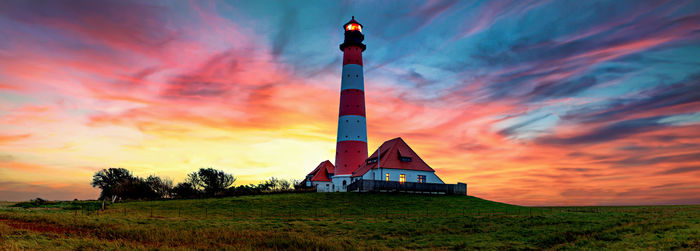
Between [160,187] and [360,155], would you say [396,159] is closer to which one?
[360,155]

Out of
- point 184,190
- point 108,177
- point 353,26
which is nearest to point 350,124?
point 353,26

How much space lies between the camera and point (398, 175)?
55.5 m

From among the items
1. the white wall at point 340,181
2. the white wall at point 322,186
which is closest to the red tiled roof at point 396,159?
the white wall at point 340,181

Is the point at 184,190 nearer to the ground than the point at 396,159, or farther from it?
nearer to the ground

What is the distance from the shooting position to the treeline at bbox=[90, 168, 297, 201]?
217 feet

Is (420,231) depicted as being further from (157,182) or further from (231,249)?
(157,182)

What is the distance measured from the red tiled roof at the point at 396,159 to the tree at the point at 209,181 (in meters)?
30.4

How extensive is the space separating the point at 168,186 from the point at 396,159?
4257cm

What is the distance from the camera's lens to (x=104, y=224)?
26750 mm

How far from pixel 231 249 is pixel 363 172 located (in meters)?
38.0

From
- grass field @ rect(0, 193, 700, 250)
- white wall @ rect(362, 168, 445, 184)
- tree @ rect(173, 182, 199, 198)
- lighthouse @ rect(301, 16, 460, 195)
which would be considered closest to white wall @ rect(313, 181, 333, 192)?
lighthouse @ rect(301, 16, 460, 195)

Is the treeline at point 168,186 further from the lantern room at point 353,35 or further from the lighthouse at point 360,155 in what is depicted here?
the lantern room at point 353,35

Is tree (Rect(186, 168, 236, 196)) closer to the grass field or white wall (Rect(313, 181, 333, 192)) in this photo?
white wall (Rect(313, 181, 333, 192))

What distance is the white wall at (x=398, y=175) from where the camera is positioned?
53812 mm
